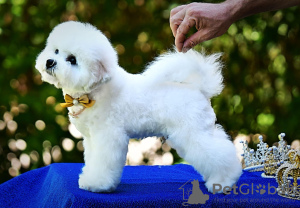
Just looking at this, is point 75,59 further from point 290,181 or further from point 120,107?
point 290,181

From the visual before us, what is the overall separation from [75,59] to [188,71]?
0.47m

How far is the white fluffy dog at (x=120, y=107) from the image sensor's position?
1365 millimetres

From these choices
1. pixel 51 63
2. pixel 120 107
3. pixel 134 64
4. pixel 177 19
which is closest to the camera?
pixel 51 63

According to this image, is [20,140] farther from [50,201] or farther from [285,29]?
[285,29]

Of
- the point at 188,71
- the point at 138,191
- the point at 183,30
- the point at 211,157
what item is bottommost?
the point at 138,191

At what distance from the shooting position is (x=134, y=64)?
2699mm

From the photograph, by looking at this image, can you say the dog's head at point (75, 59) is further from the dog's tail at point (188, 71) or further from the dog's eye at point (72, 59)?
the dog's tail at point (188, 71)

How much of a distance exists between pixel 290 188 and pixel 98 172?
27.5 inches

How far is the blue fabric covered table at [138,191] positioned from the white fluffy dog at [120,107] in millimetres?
A: 85

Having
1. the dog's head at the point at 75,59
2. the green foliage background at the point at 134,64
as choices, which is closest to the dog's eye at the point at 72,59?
the dog's head at the point at 75,59

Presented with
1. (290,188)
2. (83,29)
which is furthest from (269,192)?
(83,29)

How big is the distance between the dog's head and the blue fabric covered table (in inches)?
15.6

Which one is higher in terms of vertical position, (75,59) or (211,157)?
(75,59)

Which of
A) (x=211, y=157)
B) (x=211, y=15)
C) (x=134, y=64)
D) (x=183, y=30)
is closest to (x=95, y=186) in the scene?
(x=211, y=157)
